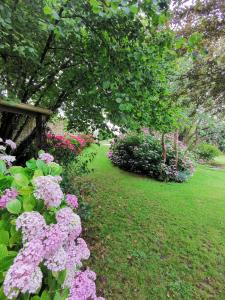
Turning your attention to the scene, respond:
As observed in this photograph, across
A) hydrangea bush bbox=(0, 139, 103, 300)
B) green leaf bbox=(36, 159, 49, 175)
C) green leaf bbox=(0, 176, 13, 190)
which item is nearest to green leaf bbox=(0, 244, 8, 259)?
hydrangea bush bbox=(0, 139, 103, 300)

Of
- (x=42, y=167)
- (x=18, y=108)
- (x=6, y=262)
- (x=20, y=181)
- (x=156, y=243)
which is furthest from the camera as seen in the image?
(x=156, y=243)

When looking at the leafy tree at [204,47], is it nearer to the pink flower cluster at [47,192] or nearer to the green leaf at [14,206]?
the pink flower cluster at [47,192]

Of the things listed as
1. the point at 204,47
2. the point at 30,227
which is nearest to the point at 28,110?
the point at 30,227

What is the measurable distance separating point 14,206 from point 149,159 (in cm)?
709

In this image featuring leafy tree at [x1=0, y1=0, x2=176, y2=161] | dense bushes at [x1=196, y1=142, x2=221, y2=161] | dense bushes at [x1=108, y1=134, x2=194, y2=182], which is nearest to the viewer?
leafy tree at [x1=0, y1=0, x2=176, y2=161]

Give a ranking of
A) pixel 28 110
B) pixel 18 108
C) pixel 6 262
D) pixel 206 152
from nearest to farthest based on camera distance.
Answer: pixel 6 262 < pixel 18 108 < pixel 28 110 < pixel 206 152

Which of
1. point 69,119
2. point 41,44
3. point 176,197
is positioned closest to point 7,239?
point 41,44

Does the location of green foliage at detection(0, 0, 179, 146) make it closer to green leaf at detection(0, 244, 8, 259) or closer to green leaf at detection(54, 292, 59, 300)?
green leaf at detection(0, 244, 8, 259)

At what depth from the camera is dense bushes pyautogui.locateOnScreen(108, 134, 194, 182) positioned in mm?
7730

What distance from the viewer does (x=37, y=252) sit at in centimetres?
81

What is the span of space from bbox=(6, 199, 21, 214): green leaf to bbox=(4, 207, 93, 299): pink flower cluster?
0.32 ft

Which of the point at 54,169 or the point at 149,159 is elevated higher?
the point at 54,169

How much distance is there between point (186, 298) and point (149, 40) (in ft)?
9.69

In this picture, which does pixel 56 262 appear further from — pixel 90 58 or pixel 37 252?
pixel 90 58
